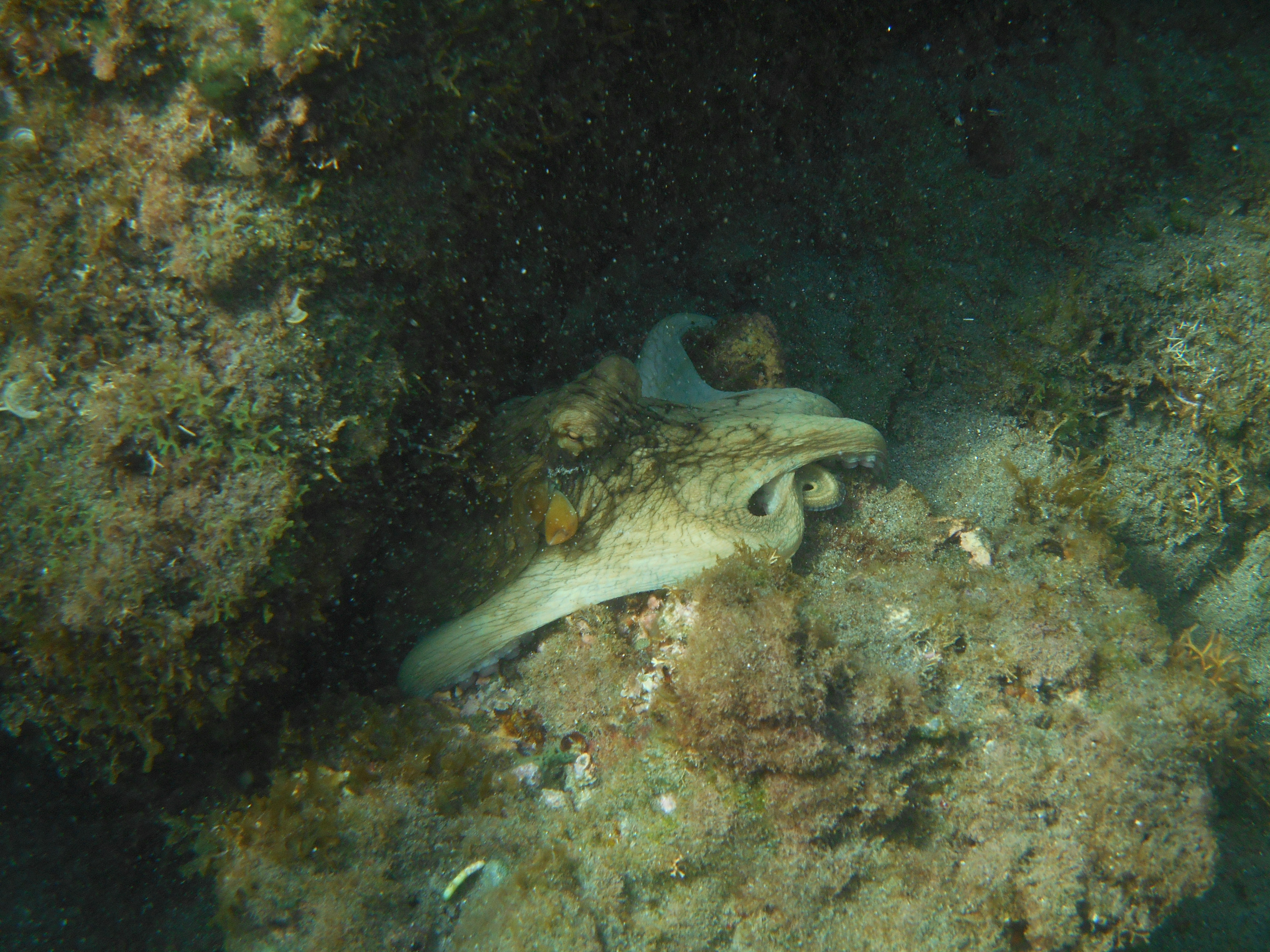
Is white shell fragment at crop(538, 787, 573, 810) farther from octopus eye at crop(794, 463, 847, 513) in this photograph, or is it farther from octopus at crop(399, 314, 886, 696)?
octopus eye at crop(794, 463, 847, 513)

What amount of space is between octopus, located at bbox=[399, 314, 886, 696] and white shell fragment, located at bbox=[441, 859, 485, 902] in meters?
0.83

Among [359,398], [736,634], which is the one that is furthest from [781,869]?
[359,398]

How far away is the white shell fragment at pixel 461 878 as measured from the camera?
2445 millimetres

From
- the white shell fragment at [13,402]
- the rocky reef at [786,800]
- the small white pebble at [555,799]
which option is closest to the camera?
the white shell fragment at [13,402]

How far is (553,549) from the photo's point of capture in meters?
3.09

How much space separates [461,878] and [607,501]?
187 centimetres

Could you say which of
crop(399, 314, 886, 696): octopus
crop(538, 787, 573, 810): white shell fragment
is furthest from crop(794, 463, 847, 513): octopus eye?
crop(538, 787, 573, 810): white shell fragment

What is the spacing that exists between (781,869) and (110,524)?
2.92 meters

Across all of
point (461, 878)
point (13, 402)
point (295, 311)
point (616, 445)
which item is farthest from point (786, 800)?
point (13, 402)

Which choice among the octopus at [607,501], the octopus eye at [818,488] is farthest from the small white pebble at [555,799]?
the octopus eye at [818,488]

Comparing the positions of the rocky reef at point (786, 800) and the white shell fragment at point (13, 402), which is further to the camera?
the rocky reef at point (786, 800)

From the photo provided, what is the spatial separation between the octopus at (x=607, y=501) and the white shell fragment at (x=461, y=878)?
→ 826 millimetres

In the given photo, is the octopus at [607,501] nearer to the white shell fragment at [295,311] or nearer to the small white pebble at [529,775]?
the small white pebble at [529,775]

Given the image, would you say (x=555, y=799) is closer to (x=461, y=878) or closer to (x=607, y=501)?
(x=461, y=878)
